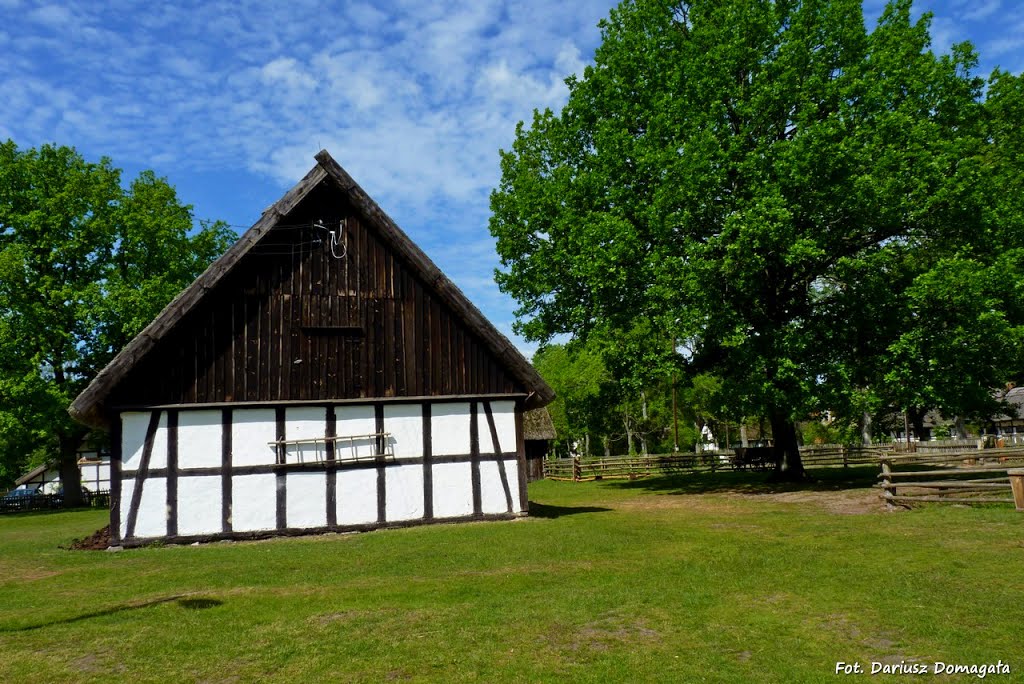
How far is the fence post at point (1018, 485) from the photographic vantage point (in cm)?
1448

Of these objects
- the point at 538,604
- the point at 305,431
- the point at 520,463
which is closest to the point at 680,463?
the point at 520,463

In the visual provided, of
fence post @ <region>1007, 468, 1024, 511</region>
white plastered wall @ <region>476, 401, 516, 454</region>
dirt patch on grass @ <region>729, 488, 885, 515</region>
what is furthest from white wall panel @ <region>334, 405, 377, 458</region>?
fence post @ <region>1007, 468, 1024, 511</region>

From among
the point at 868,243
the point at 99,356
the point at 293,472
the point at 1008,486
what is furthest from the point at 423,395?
the point at 99,356

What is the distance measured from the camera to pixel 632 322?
926 inches

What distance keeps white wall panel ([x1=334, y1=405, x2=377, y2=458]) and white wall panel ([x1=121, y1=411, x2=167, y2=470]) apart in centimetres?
368

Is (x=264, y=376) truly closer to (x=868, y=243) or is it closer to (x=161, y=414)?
(x=161, y=414)

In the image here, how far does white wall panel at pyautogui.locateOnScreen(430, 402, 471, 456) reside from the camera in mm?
17094

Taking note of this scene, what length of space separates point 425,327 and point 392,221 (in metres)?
2.66

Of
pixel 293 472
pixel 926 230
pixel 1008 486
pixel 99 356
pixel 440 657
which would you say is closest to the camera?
pixel 440 657

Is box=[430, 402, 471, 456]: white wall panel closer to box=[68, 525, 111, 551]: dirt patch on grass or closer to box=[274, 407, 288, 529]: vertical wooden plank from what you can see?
box=[274, 407, 288, 529]: vertical wooden plank

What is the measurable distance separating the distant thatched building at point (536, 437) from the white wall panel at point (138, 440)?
25.4 m

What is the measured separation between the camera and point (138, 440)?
1546cm

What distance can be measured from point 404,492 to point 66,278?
85.8ft

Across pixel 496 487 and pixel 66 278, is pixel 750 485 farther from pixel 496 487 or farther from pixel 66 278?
pixel 66 278
